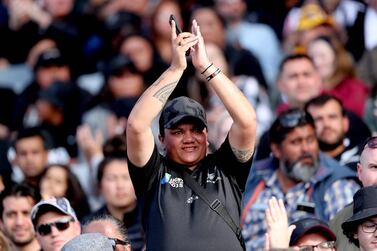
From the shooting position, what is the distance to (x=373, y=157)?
1084cm

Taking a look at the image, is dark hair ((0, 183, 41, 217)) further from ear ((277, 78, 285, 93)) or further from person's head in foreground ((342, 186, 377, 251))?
person's head in foreground ((342, 186, 377, 251))

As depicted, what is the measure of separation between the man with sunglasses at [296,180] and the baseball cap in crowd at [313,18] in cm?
388

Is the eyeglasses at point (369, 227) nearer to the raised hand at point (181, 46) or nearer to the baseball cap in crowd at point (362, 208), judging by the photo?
the baseball cap in crowd at point (362, 208)

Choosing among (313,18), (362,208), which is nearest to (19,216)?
(362,208)

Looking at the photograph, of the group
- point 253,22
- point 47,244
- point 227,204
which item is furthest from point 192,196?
point 253,22

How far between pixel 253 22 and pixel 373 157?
7286mm

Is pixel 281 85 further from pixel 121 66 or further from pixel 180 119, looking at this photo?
pixel 180 119

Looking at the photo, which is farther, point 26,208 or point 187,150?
point 26,208

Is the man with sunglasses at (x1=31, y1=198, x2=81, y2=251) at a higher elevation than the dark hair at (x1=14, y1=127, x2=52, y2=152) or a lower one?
lower

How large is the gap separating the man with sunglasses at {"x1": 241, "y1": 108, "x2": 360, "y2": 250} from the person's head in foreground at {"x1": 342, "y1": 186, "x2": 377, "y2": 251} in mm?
1641

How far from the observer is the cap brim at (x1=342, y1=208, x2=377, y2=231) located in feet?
32.4

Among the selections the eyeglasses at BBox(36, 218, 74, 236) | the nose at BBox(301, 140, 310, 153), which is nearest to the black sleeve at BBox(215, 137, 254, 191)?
the eyeglasses at BBox(36, 218, 74, 236)

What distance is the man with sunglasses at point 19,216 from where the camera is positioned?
41.5 feet

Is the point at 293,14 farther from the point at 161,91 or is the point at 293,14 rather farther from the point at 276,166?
the point at 161,91
